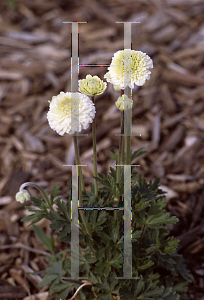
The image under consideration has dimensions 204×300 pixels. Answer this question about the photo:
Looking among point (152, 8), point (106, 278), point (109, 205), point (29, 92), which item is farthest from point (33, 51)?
point (106, 278)

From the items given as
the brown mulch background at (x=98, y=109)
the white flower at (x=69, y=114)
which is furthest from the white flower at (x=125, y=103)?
the brown mulch background at (x=98, y=109)

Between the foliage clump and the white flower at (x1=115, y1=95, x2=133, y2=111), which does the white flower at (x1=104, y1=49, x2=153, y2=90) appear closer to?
the white flower at (x1=115, y1=95, x2=133, y2=111)

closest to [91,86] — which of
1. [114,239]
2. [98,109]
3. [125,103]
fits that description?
[125,103]

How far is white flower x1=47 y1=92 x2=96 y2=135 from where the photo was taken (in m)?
1.02

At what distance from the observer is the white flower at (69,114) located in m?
1.02

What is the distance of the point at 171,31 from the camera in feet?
11.5

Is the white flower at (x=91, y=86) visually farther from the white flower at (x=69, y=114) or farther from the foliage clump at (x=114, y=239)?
the foliage clump at (x=114, y=239)

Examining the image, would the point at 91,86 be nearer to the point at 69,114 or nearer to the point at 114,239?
the point at 69,114

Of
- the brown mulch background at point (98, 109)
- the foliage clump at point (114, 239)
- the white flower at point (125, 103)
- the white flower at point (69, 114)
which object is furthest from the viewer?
the brown mulch background at point (98, 109)

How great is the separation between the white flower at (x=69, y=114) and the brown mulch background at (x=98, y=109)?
0.90m

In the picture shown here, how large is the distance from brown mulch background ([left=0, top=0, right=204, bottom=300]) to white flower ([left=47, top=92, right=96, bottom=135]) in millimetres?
904

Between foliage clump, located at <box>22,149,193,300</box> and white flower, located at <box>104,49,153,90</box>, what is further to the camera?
foliage clump, located at <box>22,149,193,300</box>

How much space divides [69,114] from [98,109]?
193 centimetres

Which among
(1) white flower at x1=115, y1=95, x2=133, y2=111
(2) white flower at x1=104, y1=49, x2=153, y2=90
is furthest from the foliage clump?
(2) white flower at x1=104, y1=49, x2=153, y2=90
